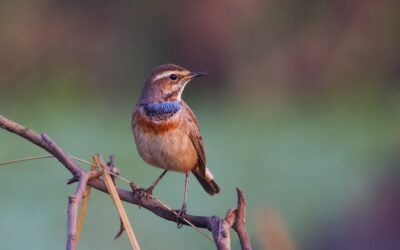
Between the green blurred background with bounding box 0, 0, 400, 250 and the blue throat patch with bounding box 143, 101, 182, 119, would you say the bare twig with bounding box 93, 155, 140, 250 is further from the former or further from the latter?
the green blurred background with bounding box 0, 0, 400, 250

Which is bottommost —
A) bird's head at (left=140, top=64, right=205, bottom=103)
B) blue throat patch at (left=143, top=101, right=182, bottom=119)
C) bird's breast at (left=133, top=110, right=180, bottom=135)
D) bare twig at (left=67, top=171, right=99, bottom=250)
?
bare twig at (left=67, top=171, right=99, bottom=250)

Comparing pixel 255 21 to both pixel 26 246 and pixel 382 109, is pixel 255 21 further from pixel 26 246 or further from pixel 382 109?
pixel 26 246

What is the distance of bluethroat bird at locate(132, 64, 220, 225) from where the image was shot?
3.76m

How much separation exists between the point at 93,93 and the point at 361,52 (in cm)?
247

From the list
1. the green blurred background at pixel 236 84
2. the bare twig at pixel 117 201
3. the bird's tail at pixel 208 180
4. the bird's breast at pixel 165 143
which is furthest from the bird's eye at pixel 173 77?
the green blurred background at pixel 236 84

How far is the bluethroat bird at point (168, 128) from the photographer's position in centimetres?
376

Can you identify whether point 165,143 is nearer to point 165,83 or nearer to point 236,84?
point 165,83

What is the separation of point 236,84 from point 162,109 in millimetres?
6961

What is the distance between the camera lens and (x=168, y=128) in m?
3.86

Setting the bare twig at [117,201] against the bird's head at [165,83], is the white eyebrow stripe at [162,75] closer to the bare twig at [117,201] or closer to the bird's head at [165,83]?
the bird's head at [165,83]

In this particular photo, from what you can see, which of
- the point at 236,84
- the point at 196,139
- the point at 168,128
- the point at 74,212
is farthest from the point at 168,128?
the point at 236,84

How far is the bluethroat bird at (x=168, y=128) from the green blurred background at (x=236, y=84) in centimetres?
456

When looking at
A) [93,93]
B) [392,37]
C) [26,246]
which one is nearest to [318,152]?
[392,37]

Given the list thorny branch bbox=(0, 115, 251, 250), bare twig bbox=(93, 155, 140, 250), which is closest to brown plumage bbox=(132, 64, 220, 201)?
thorny branch bbox=(0, 115, 251, 250)
